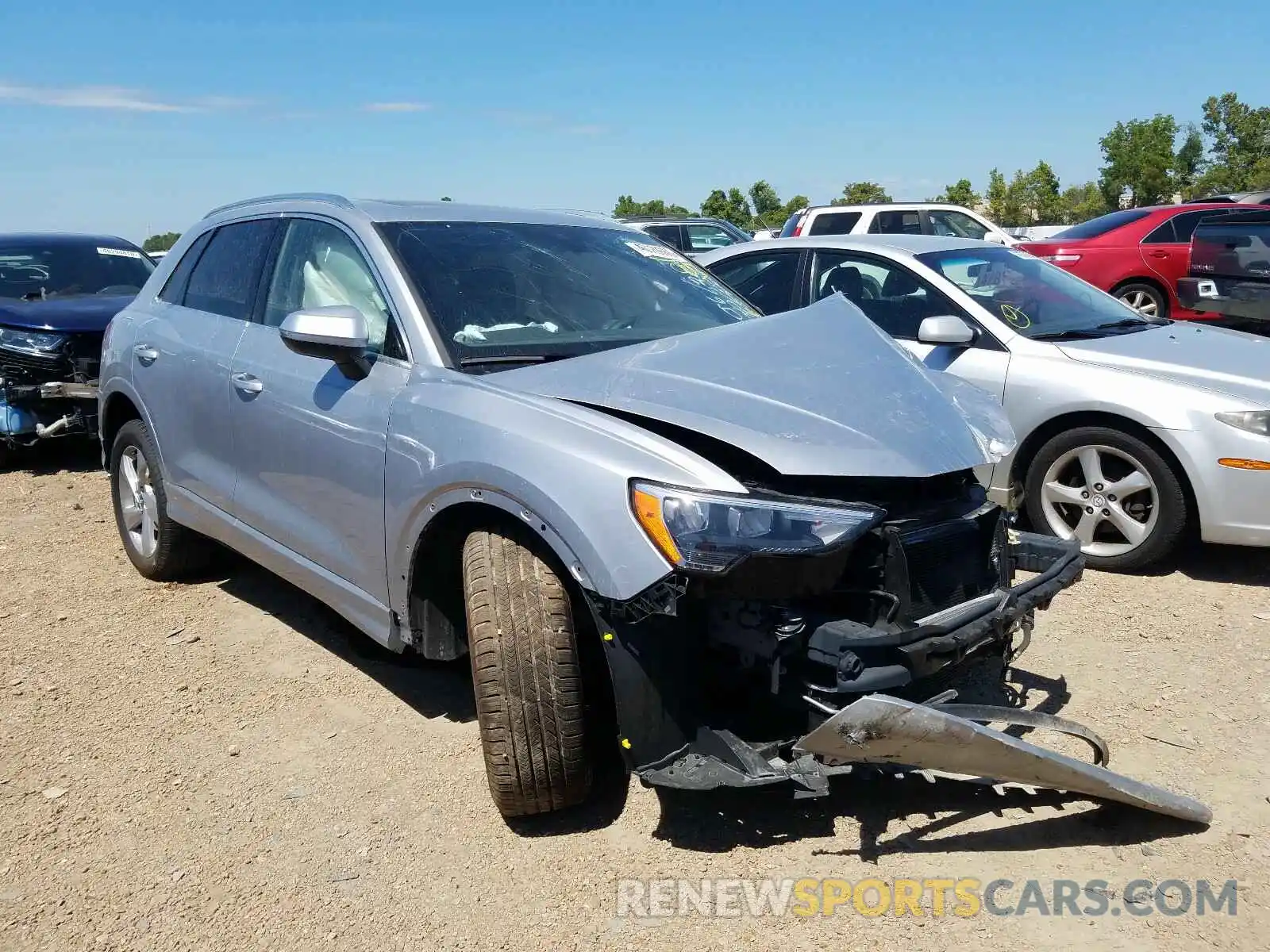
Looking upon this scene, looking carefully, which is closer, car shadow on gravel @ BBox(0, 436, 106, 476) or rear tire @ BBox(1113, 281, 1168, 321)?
car shadow on gravel @ BBox(0, 436, 106, 476)

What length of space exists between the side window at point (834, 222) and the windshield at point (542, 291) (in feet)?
39.5

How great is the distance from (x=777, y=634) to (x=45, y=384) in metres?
6.79

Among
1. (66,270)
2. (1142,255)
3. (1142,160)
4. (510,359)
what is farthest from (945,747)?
(1142,160)

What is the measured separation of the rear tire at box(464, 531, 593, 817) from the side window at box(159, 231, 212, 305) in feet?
9.02

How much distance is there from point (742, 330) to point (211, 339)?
228 centimetres

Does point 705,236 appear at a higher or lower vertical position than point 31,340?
higher

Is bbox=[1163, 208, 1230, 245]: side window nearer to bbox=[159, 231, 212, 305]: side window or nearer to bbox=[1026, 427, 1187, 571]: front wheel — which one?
bbox=[1026, 427, 1187, 571]: front wheel

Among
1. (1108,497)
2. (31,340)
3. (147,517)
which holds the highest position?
(31,340)

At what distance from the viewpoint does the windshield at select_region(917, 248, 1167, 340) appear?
18.3 feet

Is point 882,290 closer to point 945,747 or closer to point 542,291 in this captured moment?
point 542,291

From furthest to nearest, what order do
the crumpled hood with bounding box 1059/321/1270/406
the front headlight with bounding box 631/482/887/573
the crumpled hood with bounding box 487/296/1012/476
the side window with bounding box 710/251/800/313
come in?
the side window with bounding box 710/251/800/313, the crumpled hood with bounding box 1059/321/1270/406, the crumpled hood with bounding box 487/296/1012/476, the front headlight with bounding box 631/482/887/573

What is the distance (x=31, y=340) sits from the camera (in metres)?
7.59

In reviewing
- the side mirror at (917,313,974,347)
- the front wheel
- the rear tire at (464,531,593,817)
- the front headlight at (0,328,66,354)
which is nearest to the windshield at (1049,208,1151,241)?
→ the front wheel

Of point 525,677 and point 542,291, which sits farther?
point 542,291
